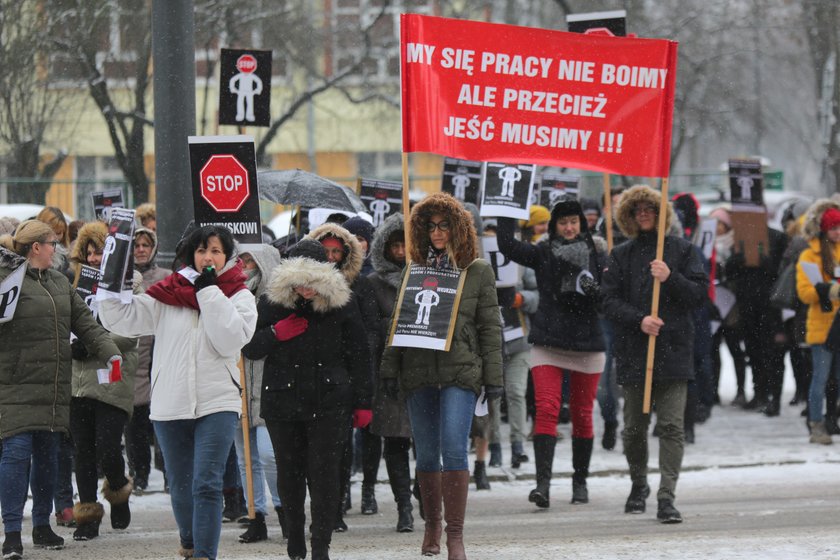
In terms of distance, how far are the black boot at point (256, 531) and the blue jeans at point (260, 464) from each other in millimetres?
51

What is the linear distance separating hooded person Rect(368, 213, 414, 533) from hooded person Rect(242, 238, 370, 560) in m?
1.49

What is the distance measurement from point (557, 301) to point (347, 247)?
189 centimetres

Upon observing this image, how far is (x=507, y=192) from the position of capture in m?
10.4

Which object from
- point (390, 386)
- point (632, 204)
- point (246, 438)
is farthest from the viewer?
point (632, 204)

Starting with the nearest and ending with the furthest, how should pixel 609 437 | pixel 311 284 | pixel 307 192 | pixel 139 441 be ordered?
pixel 311 284 → pixel 139 441 → pixel 307 192 → pixel 609 437

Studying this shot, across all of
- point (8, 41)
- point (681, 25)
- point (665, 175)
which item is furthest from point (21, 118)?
point (665, 175)

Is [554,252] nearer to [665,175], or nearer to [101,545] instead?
[665,175]

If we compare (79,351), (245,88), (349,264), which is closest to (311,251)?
(349,264)

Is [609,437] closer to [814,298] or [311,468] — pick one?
[814,298]

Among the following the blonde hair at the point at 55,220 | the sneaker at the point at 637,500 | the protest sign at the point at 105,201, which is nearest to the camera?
the sneaker at the point at 637,500

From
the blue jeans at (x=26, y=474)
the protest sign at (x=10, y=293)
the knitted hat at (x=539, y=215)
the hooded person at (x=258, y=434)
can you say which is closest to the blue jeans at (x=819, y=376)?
the knitted hat at (x=539, y=215)

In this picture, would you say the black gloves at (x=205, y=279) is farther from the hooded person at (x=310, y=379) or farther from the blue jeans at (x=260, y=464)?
the blue jeans at (x=260, y=464)

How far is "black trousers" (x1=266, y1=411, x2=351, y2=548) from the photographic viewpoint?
310 inches

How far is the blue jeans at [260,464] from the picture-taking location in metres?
9.02
